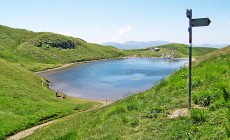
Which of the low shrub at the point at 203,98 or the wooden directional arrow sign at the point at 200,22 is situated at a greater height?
the wooden directional arrow sign at the point at 200,22

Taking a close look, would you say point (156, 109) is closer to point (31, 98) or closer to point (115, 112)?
point (115, 112)

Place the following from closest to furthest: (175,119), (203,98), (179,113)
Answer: (175,119) < (179,113) < (203,98)

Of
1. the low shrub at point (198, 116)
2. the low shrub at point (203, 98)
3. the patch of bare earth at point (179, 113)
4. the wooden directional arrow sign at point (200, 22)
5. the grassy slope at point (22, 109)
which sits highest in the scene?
the wooden directional arrow sign at point (200, 22)

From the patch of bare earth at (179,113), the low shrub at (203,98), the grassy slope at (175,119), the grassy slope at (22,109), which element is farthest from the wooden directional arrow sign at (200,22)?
the grassy slope at (22,109)

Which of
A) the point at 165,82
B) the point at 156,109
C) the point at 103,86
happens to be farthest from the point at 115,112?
the point at 103,86

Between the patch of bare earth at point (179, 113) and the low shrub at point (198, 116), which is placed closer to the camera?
the low shrub at point (198, 116)

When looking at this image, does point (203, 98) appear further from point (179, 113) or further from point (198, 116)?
point (198, 116)

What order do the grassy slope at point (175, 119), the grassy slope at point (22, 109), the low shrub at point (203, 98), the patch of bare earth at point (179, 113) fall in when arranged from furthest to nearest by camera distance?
the grassy slope at point (22, 109), the low shrub at point (203, 98), the patch of bare earth at point (179, 113), the grassy slope at point (175, 119)

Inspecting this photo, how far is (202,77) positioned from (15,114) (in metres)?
36.1

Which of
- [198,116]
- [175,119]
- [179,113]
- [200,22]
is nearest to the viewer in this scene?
[198,116]

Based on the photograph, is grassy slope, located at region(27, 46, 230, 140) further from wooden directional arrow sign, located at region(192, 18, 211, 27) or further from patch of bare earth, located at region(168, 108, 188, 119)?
wooden directional arrow sign, located at region(192, 18, 211, 27)

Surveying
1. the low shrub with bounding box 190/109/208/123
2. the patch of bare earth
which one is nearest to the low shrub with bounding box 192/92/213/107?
the patch of bare earth

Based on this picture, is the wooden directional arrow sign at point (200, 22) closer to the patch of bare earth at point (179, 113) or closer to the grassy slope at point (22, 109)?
the patch of bare earth at point (179, 113)

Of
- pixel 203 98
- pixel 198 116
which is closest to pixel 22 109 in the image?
pixel 203 98
